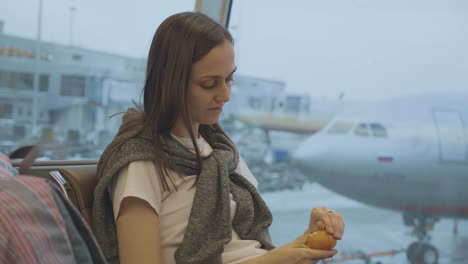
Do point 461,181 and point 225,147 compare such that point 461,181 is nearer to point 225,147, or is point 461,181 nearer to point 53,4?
point 53,4

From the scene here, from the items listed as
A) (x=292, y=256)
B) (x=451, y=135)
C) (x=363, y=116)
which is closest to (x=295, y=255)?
(x=292, y=256)

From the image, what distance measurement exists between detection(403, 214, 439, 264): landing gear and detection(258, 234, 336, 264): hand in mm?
4447

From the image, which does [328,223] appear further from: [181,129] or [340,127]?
[340,127]

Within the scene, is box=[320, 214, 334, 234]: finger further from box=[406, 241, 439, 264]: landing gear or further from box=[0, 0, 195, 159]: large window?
box=[406, 241, 439, 264]: landing gear

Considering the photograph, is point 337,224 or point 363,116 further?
point 363,116

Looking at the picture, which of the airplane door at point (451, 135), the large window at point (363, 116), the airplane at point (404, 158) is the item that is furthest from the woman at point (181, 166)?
the airplane door at point (451, 135)

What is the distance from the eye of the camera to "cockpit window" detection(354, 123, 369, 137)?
16.6 ft

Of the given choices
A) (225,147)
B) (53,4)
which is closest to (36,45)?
(53,4)

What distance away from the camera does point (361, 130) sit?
5109mm

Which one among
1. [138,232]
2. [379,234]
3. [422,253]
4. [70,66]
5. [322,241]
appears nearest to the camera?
[138,232]

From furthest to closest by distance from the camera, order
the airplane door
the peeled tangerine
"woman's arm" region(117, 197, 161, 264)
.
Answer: the airplane door → the peeled tangerine → "woman's arm" region(117, 197, 161, 264)

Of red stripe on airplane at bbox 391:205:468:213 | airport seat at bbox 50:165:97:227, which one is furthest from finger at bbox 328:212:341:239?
red stripe on airplane at bbox 391:205:468:213

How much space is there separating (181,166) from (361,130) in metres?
3.95

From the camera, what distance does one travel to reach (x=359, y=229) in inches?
221
